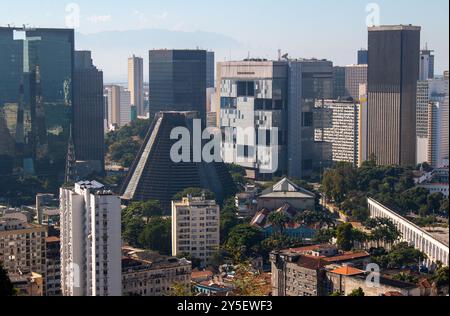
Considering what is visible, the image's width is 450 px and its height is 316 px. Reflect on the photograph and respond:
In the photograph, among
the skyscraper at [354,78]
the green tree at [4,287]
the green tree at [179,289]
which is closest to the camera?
the green tree at [4,287]

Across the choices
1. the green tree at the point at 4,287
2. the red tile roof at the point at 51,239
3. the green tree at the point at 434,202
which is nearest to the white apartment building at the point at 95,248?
the red tile roof at the point at 51,239

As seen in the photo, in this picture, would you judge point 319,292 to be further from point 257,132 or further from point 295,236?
point 257,132

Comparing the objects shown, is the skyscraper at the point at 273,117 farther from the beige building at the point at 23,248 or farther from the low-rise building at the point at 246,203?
the beige building at the point at 23,248

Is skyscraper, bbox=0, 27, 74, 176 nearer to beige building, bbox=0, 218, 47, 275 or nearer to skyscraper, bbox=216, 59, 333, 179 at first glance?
skyscraper, bbox=216, 59, 333, 179

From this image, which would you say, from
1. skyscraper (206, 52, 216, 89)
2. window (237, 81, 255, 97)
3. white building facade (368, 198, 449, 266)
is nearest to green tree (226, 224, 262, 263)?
white building facade (368, 198, 449, 266)
